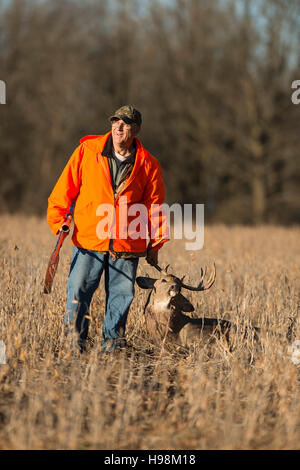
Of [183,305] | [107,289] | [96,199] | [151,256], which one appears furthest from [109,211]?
[183,305]

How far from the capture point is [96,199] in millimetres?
5207

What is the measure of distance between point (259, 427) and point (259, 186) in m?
20.6

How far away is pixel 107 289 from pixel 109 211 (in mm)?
809

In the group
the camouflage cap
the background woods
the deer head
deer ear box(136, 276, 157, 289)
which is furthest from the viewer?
the background woods

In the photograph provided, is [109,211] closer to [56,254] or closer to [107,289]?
[56,254]

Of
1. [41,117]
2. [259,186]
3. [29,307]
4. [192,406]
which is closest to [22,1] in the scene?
[41,117]

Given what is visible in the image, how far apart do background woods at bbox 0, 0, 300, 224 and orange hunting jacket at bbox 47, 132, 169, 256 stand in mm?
18798

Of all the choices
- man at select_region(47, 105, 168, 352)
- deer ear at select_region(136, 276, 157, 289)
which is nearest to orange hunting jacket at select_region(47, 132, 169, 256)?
man at select_region(47, 105, 168, 352)

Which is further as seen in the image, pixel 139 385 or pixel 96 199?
pixel 96 199

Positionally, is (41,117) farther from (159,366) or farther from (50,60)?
(159,366)

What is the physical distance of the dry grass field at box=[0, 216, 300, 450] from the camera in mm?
3779

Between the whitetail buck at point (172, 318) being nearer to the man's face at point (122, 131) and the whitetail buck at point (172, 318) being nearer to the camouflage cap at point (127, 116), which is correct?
the man's face at point (122, 131)

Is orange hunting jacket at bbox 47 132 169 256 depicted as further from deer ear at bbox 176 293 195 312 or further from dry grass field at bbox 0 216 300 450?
dry grass field at bbox 0 216 300 450

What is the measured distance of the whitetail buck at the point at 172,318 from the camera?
554cm
